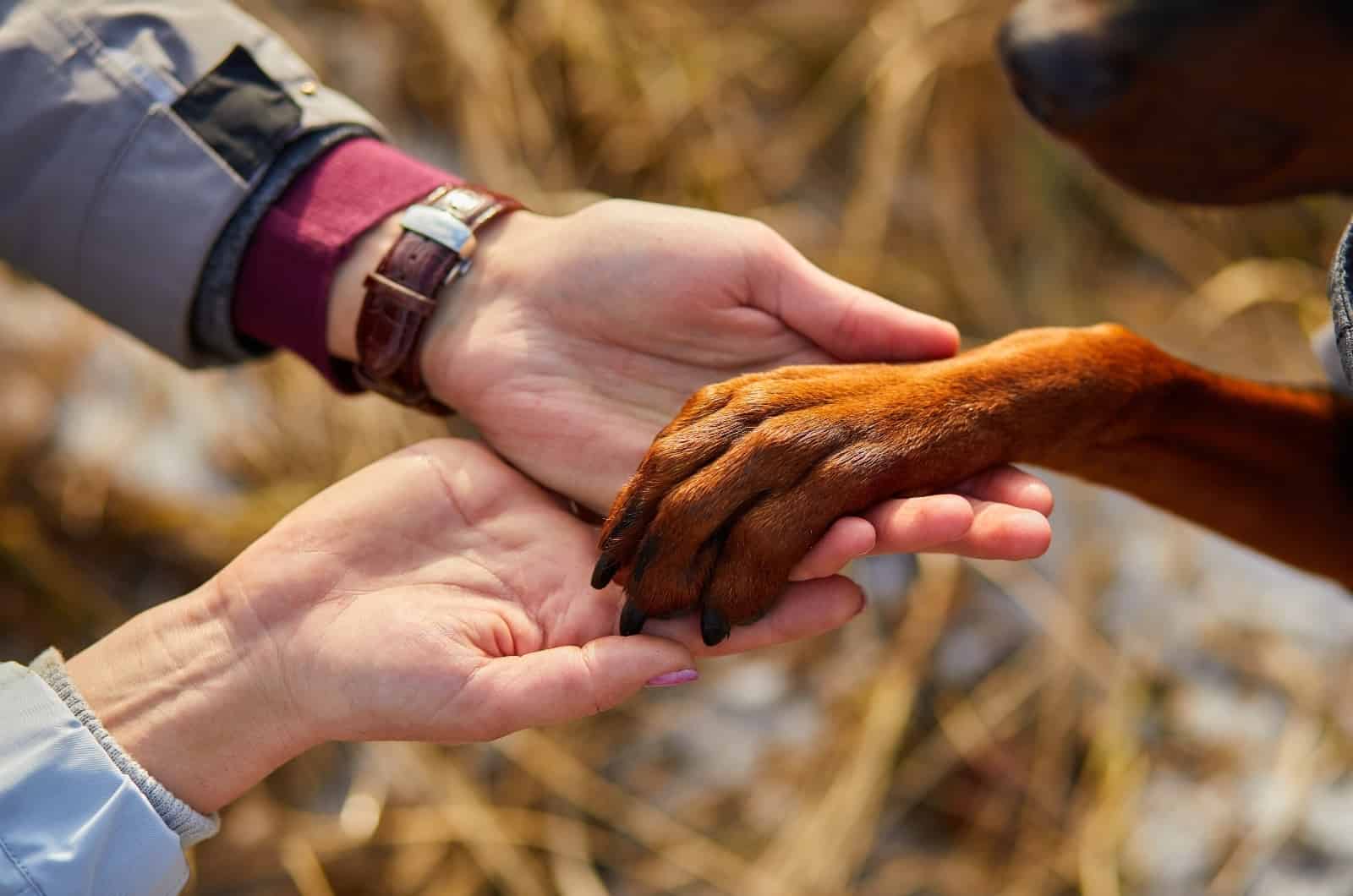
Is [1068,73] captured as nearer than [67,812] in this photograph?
No

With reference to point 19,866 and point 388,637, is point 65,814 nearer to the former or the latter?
point 19,866

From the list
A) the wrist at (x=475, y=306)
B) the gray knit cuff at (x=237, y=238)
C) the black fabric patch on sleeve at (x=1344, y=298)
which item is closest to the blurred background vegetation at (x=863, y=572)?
the gray knit cuff at (x=237, y=238)

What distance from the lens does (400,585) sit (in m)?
1.10

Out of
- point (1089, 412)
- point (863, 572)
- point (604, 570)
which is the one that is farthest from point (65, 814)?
point (863, 572)

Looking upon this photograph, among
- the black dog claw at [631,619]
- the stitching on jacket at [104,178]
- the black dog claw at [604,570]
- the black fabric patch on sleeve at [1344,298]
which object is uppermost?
the stitching on jacket at [104,178]

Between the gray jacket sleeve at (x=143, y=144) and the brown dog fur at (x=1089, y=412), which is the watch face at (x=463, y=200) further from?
the brown dog fur at (x=1089, y=412)

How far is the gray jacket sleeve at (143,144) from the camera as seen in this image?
1267 mm

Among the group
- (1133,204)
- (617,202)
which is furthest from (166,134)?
(1133,204)

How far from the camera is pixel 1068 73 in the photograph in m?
1.52

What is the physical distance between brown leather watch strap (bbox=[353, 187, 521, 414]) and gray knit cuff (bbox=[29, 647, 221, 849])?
0.45 m

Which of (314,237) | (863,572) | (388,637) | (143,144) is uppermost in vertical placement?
(143,144)

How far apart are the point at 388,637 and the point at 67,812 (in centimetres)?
30

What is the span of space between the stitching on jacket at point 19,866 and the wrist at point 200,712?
12cm

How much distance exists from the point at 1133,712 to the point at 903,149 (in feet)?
4.08
